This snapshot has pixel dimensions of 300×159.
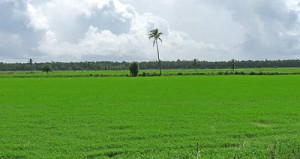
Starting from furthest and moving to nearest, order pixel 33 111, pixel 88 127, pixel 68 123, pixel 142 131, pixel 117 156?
pixel 33 111 → pixel 68 123 → pixel 88 127 → pixel 142 131 → pixel 117 156

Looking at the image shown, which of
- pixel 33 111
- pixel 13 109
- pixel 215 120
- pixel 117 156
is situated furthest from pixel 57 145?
pixel 13 109

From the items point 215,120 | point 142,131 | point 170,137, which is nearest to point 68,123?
point 142,131

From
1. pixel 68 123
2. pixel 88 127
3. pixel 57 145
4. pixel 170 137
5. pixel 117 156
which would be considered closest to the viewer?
pixel 117 156

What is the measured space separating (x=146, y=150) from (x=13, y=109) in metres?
14.5

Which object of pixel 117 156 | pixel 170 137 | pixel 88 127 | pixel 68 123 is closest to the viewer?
pixel 117 156

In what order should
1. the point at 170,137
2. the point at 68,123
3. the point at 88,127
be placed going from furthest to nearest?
1. the point at 68,123
2. the point at 88,127
3. the point at 170,137

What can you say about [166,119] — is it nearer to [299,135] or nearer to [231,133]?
[231,133]

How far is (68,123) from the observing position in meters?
17.8

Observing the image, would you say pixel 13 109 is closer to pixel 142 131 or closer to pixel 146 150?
pixel 142 131

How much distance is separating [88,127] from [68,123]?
1.63 m

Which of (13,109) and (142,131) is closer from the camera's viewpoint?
(142,131)

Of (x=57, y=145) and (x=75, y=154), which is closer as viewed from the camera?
(x=75, y=154)

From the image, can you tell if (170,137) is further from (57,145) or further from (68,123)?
(68,123)

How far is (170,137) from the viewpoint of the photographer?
46.7 feet
